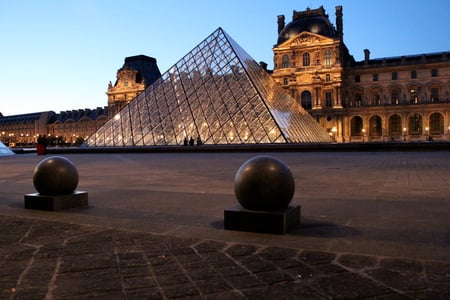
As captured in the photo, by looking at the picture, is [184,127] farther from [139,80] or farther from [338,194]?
[139,80]

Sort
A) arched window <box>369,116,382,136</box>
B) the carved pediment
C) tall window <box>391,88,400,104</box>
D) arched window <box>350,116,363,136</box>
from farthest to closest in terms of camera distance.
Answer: arched window <box>350,116,363,136</box>
tall window <box>391,88,400,104</box>
arched window <box>369,116,382,136</box>
the carved pediment

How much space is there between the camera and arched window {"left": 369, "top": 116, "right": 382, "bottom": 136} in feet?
197

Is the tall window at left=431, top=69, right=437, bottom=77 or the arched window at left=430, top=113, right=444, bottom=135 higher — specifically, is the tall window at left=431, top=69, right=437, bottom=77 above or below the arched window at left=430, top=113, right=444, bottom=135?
above

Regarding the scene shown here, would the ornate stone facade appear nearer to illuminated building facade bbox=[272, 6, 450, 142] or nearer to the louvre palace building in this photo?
the louvre palace building

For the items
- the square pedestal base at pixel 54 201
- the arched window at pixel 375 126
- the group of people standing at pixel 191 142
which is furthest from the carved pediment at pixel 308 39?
the square pedestal base at pixel 54 201

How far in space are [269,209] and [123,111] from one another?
2911 centimetres

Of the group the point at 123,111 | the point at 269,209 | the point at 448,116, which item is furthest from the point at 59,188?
the point at 448,116

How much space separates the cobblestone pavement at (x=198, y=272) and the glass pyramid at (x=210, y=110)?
20369 millimetres

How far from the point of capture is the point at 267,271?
2.81m

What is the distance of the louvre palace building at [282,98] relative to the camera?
26.7 m

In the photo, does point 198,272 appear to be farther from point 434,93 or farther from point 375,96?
point 434,93

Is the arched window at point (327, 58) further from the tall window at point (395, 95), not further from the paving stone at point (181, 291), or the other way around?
the paving stone at point (181, 291)

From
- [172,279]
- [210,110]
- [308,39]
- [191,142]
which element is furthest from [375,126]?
[172,279]

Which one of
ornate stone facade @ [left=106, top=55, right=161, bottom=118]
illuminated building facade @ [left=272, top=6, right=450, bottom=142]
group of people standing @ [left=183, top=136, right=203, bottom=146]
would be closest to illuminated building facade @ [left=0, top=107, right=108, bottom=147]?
ornate stone facade @ [left=106, top=55, right=161, bottom=118]
